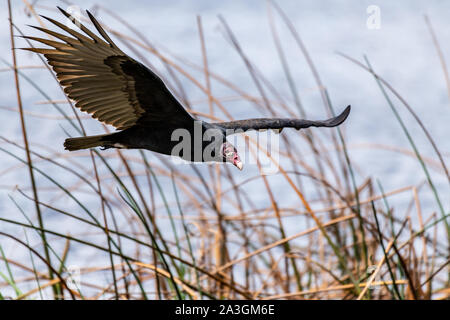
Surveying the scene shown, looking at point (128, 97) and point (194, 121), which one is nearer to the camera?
point (194, 121)

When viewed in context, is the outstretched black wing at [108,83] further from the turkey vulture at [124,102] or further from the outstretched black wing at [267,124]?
the outstretched black wing at [267,124]

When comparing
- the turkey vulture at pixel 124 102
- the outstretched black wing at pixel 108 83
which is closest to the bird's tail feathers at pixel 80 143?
the turkey vulture at pixel 124 102

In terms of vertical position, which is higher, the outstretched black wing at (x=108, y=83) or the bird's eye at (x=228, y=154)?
the outstretched black wing at (x=108, y=83)

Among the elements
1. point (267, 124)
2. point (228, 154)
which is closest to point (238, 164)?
point (228, 154)

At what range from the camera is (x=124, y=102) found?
2484 millimetres

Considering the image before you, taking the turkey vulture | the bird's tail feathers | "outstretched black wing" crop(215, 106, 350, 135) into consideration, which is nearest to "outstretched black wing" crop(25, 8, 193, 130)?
the turkey vulture

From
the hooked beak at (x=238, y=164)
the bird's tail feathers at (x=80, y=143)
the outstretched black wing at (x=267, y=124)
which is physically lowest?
the hooked beak at (x=238, y=164)

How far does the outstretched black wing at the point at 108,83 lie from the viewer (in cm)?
221

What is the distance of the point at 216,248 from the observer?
449 centimetres
